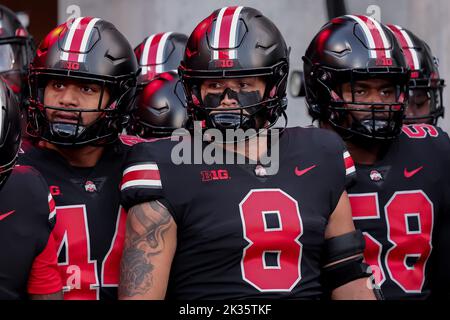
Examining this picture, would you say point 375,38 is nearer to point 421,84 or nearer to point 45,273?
point 421,84

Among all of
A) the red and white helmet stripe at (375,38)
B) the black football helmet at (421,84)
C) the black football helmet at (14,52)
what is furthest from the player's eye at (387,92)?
the black football helmet at (14,52)

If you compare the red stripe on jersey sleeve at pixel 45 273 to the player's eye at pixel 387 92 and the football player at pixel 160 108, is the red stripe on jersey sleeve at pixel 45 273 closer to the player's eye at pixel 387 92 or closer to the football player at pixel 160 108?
the football player at pixel 160 108

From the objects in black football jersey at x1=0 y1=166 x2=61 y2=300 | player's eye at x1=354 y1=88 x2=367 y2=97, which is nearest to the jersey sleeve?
black football jersey at x1=0 y1=166 x2=61 y2=300

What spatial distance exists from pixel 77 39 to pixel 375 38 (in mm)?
1209

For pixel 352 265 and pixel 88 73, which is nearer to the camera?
pixel 352 265

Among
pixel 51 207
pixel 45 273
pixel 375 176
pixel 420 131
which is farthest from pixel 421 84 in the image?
pixel 45 273

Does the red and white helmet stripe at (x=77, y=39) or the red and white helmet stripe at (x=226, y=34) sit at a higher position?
the red and white helmet stripe at (x=226, y=34)

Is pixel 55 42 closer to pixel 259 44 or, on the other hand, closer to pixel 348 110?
pixel 259 44

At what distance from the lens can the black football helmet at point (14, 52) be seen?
17.3 feet

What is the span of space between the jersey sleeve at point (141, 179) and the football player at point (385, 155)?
0.86m
